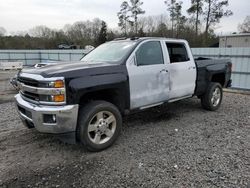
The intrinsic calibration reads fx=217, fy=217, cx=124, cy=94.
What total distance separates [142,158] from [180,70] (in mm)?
2436

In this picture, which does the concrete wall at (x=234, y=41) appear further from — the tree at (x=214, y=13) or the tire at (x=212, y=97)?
the tire at (x=212, y=97)

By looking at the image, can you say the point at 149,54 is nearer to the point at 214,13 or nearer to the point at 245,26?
the point at 214,13

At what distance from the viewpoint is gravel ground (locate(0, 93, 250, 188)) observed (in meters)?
2.96

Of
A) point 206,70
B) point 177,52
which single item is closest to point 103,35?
point 206,70

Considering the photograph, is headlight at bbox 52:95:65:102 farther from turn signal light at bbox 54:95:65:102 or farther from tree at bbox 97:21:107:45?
tree at bbox 97:21:107:45

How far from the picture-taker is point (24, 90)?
3.69m

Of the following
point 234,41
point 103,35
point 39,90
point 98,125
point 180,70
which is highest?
point 103,35

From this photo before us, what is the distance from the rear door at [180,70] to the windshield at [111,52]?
107cm

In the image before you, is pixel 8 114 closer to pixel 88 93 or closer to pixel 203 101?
pixel 88 93

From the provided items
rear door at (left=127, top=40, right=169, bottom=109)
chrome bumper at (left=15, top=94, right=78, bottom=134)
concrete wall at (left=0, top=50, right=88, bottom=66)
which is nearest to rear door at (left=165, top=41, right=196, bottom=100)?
rear door at (left=127, top=40, right=169, bottom=109)

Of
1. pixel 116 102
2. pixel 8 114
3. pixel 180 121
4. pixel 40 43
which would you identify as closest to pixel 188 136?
pixel 180 121

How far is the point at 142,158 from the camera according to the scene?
3.52m

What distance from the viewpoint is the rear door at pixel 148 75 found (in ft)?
13.5

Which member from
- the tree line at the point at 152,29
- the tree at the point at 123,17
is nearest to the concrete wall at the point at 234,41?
the tree line at the point at 152,29
